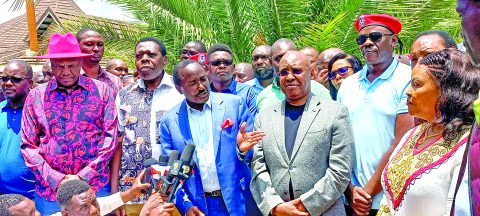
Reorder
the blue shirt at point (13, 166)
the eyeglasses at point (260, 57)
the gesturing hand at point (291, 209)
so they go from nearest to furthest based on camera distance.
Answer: the gesturing hand at point (291, 209) < the blue shirt at point (13, 166) < the eyeglasses at point (260, 57)

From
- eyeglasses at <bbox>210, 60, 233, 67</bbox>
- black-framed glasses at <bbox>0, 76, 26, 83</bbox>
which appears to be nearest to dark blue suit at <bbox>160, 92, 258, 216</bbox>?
eyeglasses at <bbox>210, 60, 233, 67</bbox>

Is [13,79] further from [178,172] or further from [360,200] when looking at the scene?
[360,200]

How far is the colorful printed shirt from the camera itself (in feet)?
16.8

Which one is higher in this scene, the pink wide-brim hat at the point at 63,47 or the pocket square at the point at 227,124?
the pink wide-brim hat at the point at 63,47

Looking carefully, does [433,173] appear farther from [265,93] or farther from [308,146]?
[265,93]

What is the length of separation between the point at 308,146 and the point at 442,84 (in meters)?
1.28

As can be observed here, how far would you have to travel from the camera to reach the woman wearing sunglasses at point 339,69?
5.87m

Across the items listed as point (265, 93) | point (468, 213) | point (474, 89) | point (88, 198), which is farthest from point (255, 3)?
point (468, 213)

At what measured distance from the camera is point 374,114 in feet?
14.5

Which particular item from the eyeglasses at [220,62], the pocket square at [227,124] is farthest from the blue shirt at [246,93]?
the pocket square at [227,124]

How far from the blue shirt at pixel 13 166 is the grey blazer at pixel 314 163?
2264 mm

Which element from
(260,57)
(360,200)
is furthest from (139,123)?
(260,57)

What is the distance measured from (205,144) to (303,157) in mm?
824

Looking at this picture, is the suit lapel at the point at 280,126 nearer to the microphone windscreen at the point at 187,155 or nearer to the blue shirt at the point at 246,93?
the blue shirt at the point at 246,93
